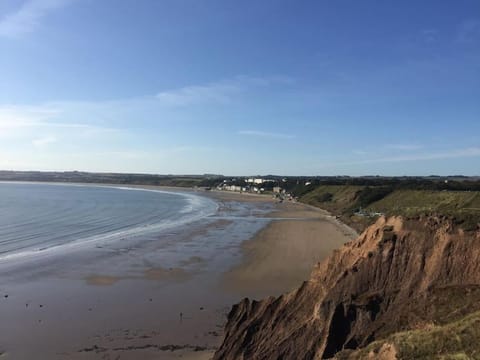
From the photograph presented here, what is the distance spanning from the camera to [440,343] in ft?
45.3

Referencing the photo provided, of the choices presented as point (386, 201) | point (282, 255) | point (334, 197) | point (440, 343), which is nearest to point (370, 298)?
point (440, 343)

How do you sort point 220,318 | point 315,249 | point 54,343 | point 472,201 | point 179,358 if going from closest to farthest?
point 179,358, point 54,343, point 220,318, point 315,249, point 472,201

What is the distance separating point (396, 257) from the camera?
20.8 m

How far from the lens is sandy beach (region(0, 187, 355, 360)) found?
955 inches

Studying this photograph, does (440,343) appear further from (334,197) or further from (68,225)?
(334,197)

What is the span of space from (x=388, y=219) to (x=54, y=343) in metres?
18.2

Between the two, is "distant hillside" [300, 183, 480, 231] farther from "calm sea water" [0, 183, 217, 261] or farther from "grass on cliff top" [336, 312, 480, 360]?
"grass on cliff top" [336, 312, 480, 360]

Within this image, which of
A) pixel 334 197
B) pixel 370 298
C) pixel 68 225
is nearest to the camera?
pixel 370 298

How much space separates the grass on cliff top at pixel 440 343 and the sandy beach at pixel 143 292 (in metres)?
10.6

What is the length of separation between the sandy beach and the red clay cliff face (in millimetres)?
4518

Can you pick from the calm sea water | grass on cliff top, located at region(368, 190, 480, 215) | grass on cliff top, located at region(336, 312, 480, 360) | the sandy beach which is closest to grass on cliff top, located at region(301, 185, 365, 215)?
grass on cliff top, located at region(368, 190, 480, 215)

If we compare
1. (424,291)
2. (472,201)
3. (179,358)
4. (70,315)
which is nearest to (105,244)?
Answer: (70,315)

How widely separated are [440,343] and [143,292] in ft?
81.3

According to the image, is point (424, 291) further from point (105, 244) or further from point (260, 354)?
point (105, 244)
